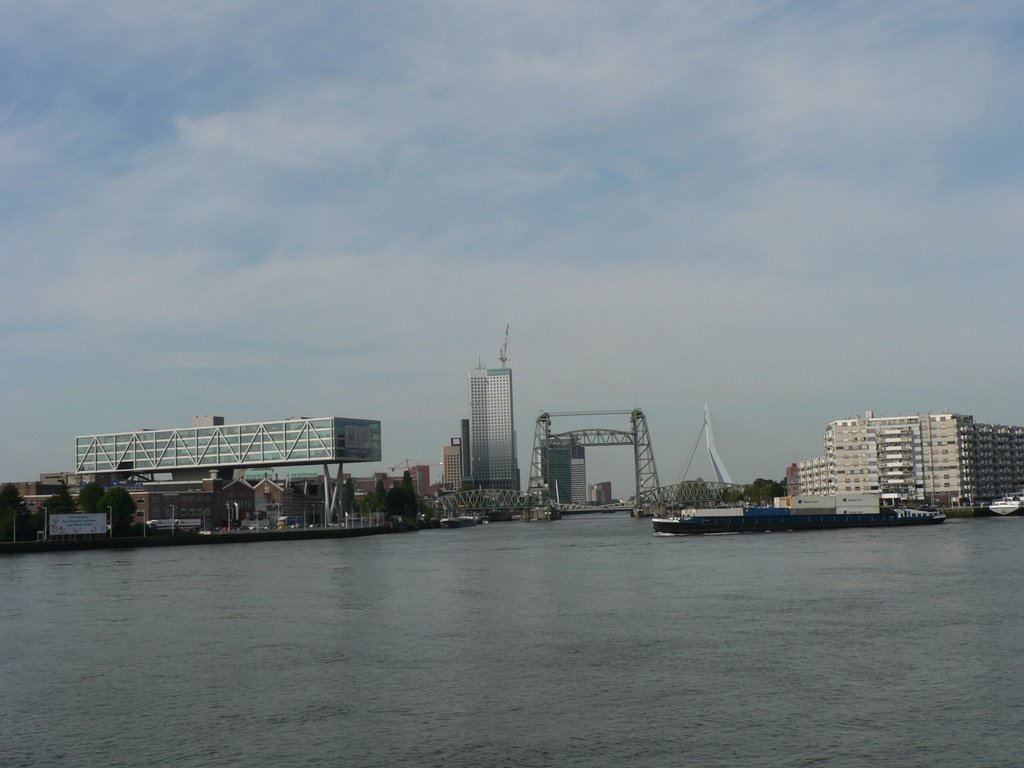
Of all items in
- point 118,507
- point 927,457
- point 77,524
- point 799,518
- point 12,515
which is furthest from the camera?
point 927,457

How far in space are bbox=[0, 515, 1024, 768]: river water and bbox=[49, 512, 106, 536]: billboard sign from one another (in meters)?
43.3

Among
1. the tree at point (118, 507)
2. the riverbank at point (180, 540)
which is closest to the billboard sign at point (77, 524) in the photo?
the riverbank at point (180, 540)

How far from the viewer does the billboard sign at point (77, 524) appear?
82.3m

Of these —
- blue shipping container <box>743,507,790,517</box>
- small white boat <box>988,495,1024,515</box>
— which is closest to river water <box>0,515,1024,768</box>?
blue shipping container <box>743,507,790,517</box>

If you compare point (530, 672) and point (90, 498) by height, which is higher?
point (90, 498)

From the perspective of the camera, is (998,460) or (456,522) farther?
(456,522)

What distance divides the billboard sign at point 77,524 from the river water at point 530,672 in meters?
43.3

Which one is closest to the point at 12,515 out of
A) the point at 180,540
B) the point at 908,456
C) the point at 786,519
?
the point at 180,540

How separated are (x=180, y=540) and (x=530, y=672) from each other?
7526 centimetres

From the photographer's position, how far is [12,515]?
3273 inches

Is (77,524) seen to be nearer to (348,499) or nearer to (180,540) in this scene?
(180,540)

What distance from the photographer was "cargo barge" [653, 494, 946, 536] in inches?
3406

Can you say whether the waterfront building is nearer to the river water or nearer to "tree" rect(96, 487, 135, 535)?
"tree" rect(96, 487, 135, 535)

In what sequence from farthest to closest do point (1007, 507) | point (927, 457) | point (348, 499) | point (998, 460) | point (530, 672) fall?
point (998, 460), point (927, 457), point (348, 499), point (1007, 507), point (530, 672)
